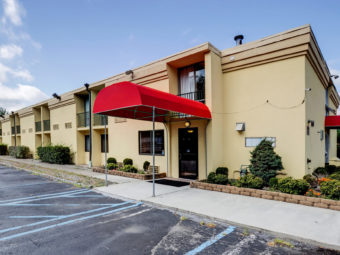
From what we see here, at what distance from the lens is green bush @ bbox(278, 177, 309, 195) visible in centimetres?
598

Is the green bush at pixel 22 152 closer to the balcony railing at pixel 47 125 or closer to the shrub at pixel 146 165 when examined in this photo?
the balcony railing at pixel 47 125

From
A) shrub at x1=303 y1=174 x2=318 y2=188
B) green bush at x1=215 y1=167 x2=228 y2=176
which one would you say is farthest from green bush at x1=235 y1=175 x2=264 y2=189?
shrub at x1=303 y1=174 x2=318 y2=188

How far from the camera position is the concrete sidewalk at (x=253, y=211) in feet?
13.3

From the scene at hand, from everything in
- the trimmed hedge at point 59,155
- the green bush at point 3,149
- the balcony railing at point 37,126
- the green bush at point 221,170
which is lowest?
the green bush at point 3,149

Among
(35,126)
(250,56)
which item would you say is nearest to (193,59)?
(250,56)

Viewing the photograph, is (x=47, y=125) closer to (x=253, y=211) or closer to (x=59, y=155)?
(x=59, y=155)

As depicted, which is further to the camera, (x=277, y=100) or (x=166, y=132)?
(x=166, y=132)

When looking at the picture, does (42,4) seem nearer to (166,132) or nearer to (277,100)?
(166,132)

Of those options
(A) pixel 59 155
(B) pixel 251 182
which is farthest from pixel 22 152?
(B) pixel 251 182

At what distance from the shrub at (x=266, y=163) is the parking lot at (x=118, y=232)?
349 cm

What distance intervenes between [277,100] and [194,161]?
4.32 meters

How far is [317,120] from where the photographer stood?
9758 millimetres

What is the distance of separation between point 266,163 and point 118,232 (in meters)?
5.57

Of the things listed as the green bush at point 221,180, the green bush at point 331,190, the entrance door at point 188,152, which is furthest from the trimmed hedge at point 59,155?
the green bush at point 331,190
